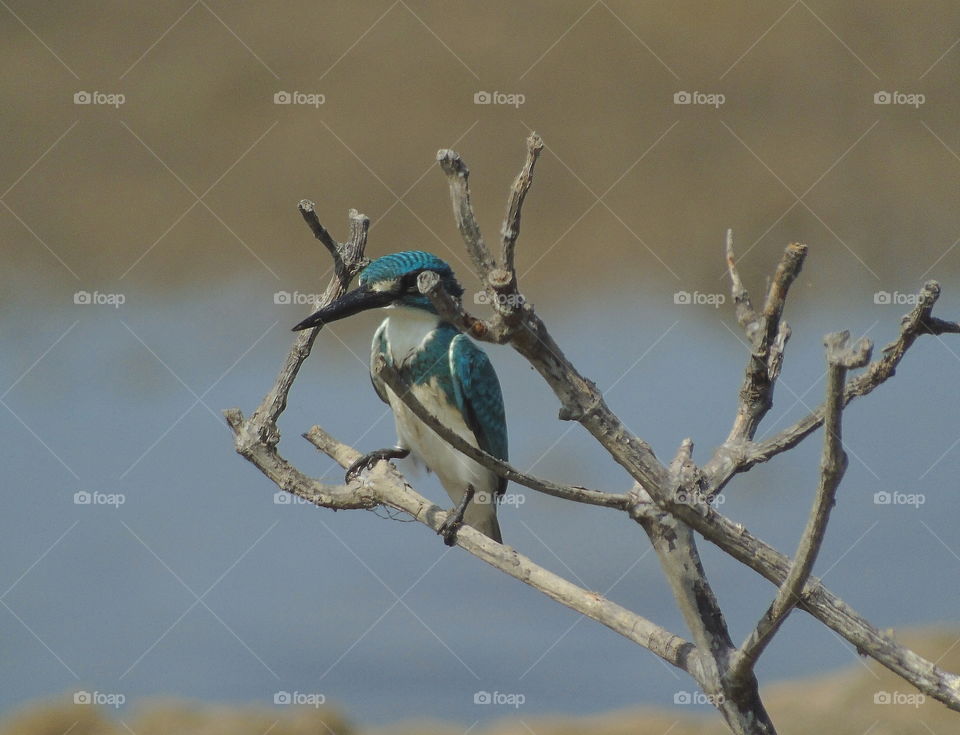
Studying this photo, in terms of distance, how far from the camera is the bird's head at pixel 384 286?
4039 millimetres

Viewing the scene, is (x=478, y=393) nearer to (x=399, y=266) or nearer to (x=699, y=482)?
(x=399, y=266)

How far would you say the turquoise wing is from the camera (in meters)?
4.26

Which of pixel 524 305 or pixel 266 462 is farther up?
pixel 524 305

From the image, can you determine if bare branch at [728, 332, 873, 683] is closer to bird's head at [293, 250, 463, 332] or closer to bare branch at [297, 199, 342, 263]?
bird's head at [293, 250, 463, 332]

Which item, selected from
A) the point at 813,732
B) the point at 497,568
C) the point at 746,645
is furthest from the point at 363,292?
the point at 813,732

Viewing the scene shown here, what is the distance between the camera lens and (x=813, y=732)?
265 inches

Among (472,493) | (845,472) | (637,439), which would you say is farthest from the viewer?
(472,493)

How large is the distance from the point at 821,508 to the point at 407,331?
221cm

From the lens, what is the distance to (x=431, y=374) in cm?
427

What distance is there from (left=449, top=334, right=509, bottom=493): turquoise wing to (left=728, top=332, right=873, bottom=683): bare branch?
63.4 inches

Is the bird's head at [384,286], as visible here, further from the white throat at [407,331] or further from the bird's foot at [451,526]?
the bird's foot at [451,526]

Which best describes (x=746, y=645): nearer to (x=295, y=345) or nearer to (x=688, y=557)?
(x=688, y=557)

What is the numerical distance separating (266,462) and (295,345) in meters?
0.49

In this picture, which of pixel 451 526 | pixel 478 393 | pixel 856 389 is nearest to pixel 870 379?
pixel 856 389
